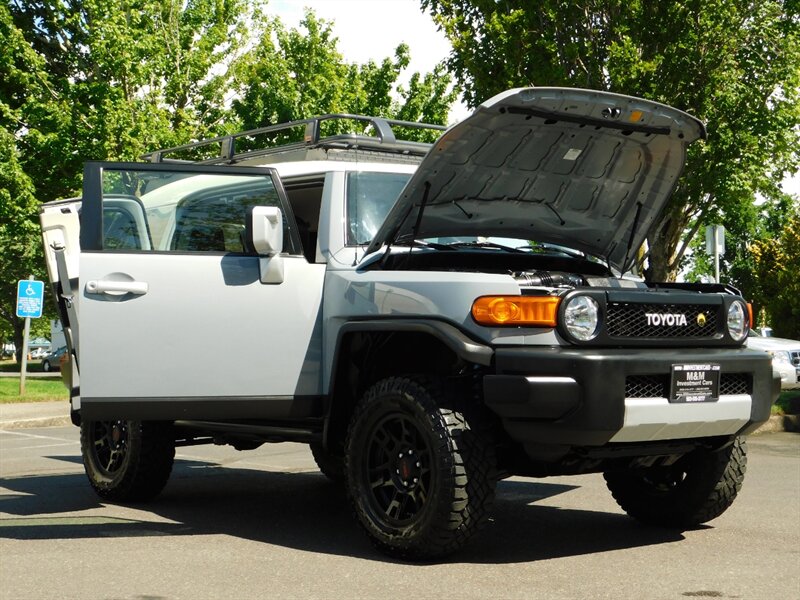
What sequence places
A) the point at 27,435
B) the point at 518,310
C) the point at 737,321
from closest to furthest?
1. the point at 518,310
2. the point at 737,321
3. the point at 27,435

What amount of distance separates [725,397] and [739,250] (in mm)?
64154

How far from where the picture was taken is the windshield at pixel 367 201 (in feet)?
20.5

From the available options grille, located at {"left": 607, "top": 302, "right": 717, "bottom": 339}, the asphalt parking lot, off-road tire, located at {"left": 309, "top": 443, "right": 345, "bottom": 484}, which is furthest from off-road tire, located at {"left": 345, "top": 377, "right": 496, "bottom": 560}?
off-road tire, located at {"left": 309, "top": 443, "right": 345, "bottom": 484}

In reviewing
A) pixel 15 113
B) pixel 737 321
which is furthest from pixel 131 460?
pixel 15 113

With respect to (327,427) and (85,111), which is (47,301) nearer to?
(85,111)

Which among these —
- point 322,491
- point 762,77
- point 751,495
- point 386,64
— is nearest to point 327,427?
point 322,491

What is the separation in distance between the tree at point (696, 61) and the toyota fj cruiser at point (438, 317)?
12.5 metres

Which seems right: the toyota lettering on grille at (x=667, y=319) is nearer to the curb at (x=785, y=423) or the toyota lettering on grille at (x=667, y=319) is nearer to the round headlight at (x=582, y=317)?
the round headlight at (x=582, y=317)

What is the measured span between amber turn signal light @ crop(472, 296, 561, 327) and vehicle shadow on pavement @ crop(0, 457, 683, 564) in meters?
1.21

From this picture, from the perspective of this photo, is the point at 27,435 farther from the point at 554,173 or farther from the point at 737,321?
the point at 737,321

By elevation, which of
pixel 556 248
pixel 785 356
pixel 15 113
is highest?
pixel 15 113

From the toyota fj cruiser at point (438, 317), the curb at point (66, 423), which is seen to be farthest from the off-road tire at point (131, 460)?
the curb at point (66, 423)

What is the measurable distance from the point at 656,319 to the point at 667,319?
8cm

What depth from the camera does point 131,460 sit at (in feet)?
24.1
